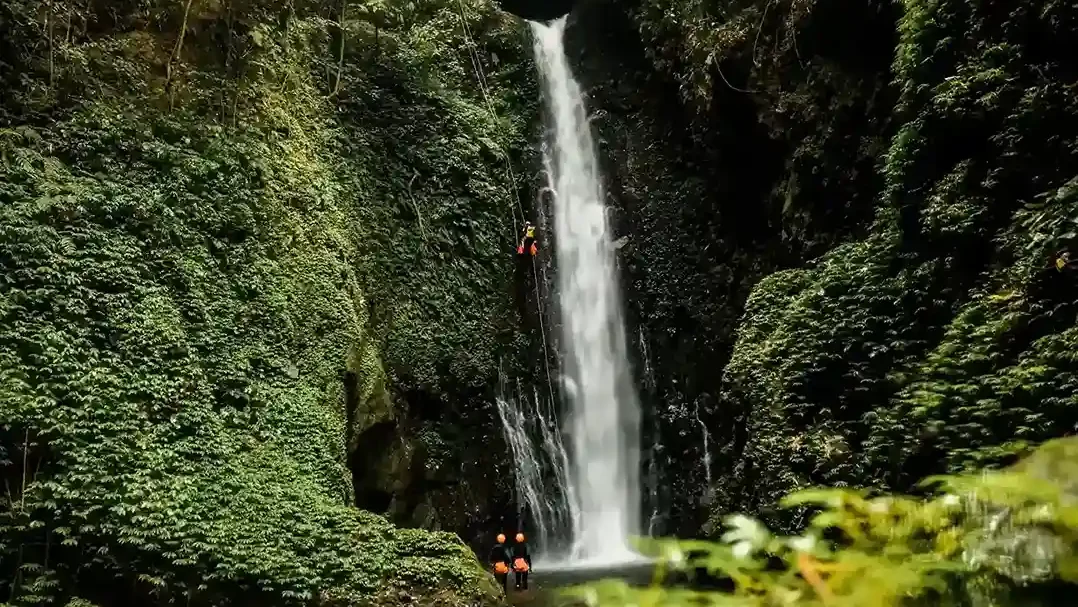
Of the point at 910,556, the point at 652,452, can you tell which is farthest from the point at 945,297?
the point at 652,452

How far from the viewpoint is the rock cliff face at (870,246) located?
6.12 metres

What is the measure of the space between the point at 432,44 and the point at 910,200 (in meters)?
11.0

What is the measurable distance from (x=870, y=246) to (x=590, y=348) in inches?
281

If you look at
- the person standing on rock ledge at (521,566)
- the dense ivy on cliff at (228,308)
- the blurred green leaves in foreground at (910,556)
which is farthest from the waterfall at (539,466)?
the blurred green leaves in foreground at (910,556)

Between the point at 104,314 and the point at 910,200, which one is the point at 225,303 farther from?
the point at 910,200

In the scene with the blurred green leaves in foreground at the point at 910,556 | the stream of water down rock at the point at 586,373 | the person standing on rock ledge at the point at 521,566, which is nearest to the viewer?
the blurred green leaves in foreground at the point at 910,556

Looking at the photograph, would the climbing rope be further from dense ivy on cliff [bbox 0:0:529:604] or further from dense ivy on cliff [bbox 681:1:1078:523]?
dense ivy on cliff [bbox 681:1:1078:523]

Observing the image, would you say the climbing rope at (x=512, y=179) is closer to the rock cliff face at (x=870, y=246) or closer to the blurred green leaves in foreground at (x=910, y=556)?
the rock cliff face at (x=870, y=246)

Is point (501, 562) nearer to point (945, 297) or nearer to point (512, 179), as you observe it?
point (945, 297)

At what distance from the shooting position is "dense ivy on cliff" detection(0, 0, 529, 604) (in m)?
6.52

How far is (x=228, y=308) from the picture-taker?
875 centimetres

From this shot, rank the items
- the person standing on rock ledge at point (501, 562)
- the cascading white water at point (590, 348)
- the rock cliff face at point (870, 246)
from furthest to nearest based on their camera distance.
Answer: the cascading white water at point (590, 348)
the person standing on rock ledge at point (501, 562)
the rock cliff face at point (870, 246)

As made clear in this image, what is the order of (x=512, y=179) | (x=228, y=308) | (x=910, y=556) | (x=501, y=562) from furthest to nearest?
(x=512, y=179) < (x=501, y=562) < (x=228, y=308) < (x=910, y=556)

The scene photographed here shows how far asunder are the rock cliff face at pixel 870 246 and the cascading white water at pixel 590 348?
765 millimetres
